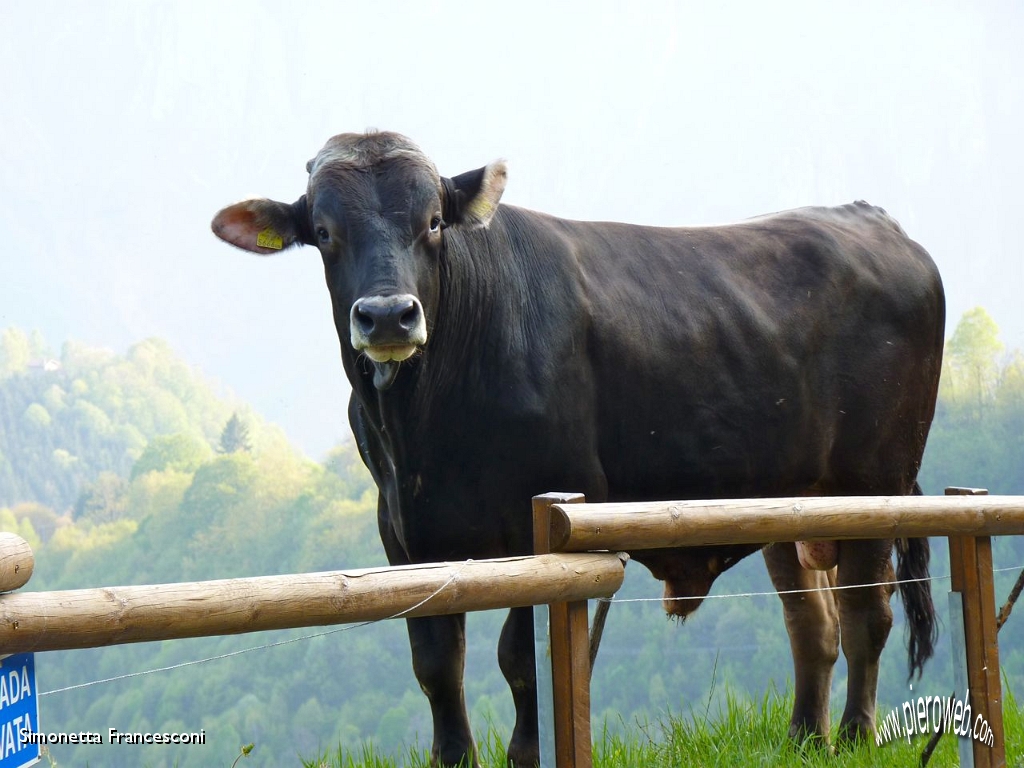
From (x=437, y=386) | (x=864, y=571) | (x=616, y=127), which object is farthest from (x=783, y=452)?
(x=616, y=127)

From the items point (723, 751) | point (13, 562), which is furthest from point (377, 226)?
point (723, 751)

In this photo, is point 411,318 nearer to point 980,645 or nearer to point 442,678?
point 442,678

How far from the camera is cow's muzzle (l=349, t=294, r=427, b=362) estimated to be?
3.73 meters

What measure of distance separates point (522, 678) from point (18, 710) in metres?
2.11

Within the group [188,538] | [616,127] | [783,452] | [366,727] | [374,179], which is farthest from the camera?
[616,127]

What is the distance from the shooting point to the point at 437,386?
4.36m

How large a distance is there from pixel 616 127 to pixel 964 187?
3603 centimetres

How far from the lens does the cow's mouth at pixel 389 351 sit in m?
3.79

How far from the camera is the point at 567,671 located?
10.0 ft

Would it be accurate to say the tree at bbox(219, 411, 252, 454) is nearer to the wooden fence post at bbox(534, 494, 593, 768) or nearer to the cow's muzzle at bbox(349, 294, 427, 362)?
the cow's muzzle at bbox(349, 294, 427, 362)

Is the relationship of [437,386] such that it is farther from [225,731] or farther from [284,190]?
[284,190]

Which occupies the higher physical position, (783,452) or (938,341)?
(938,341)

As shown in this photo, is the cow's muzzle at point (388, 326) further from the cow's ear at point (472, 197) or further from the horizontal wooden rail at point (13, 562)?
the horizontal wooden rail at point (13, 562)

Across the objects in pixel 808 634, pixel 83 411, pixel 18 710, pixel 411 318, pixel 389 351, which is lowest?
pixel 83 411
